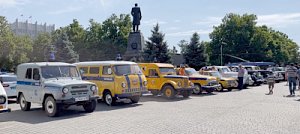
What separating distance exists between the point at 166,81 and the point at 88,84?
6.36 meters

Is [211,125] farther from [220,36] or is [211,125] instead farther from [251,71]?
[220,36]

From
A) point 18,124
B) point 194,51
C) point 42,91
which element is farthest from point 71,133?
point 194,51

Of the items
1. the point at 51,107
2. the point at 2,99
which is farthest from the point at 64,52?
the point at 2,99

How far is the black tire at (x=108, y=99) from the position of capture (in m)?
14.4

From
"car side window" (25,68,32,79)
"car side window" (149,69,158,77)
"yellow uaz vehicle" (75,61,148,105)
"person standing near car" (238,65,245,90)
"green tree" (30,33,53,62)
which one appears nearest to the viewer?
"car side window" (25,68,32,79)

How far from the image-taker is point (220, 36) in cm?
7625

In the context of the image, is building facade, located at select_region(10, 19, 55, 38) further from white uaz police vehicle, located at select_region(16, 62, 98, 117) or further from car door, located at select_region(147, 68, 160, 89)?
white uaz police vehicle, located at select_region(16, 62, 98, 117)

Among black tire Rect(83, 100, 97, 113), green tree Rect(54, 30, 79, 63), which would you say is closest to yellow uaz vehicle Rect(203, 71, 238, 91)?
black tire Rect(83, 100, 97, 113)

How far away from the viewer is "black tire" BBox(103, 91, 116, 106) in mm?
14438

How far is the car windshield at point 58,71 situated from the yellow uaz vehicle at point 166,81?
19.5ft

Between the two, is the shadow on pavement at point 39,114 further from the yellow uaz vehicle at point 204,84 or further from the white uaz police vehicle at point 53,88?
the yellow uaz vehicle at point 204,84

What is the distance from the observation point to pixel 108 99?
48.2 ft

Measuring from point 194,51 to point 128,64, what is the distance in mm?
34843

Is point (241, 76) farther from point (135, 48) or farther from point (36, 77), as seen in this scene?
point (36, 77)
